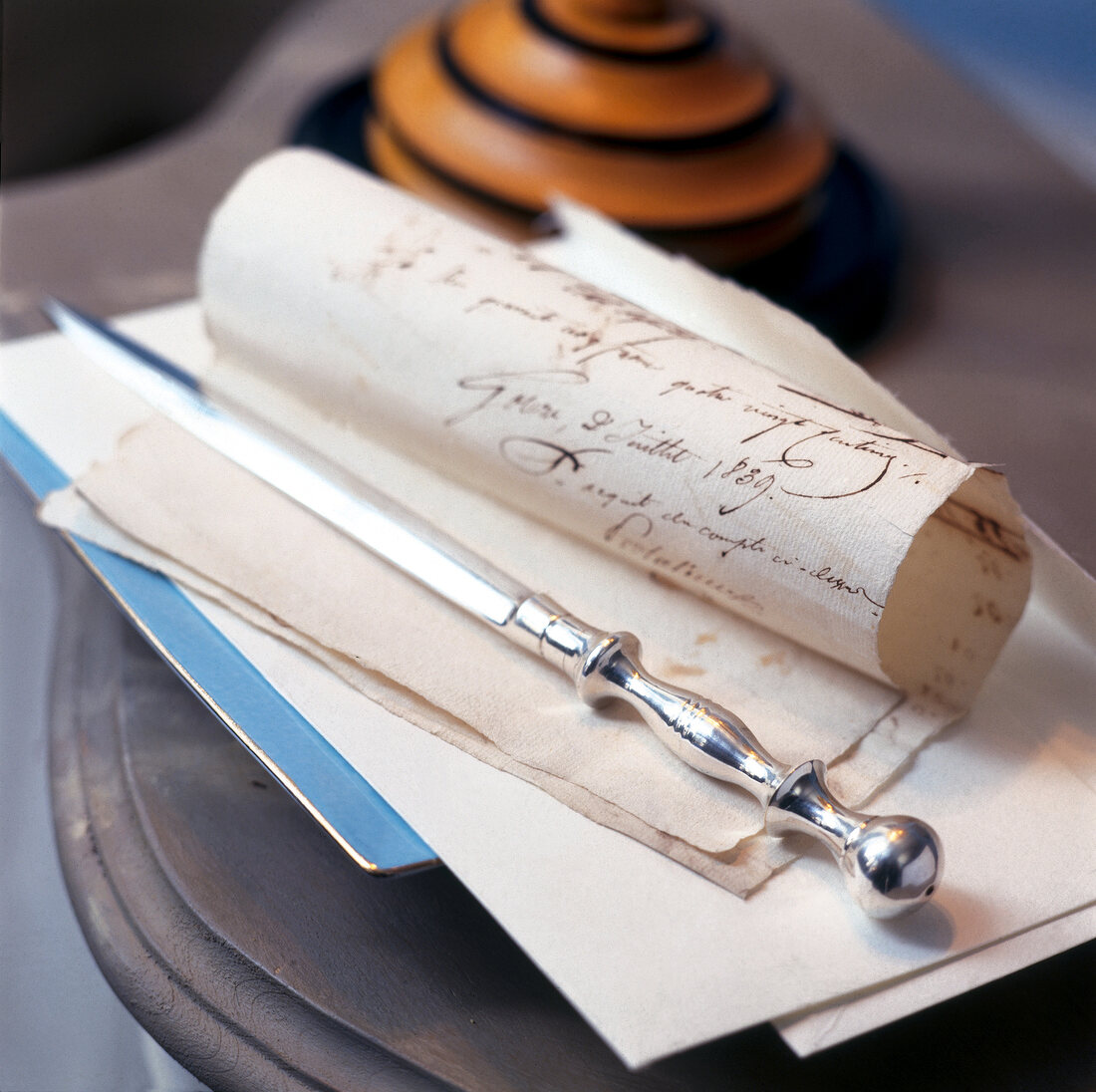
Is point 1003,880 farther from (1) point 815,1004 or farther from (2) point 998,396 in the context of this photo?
(2) point 998,396

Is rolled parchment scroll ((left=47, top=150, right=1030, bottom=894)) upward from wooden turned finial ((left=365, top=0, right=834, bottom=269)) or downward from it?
downward

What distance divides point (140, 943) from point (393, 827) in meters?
0.07

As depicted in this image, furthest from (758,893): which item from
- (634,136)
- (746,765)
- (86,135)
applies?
(86,135)

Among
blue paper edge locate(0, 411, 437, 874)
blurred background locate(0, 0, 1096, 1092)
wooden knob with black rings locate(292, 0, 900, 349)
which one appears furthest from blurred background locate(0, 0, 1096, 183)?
blue paper edge locate(0, 411, 437, 874)

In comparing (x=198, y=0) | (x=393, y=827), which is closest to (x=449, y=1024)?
(x=393, y=827)

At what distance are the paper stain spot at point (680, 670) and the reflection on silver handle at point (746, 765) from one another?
0.02 meters

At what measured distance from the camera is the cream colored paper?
22cm

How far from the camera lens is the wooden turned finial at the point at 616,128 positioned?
431 mm

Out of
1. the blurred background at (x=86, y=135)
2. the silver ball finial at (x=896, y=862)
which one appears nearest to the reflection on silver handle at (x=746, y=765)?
the silver ball finial at (x=896, y=862)

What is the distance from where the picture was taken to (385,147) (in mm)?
479

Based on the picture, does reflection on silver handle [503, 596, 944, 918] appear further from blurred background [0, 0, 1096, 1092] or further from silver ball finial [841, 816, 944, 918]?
blurred background [0, 0, 1096, 1092]

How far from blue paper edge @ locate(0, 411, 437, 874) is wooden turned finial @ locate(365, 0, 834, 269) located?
0.21 meters

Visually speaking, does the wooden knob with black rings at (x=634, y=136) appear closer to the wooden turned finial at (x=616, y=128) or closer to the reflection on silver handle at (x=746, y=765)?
the wooden turned finial at (x=616, y=128)

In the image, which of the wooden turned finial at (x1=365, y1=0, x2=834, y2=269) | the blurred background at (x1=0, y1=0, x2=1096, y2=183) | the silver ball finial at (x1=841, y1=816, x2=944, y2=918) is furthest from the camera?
the blurred background at (x1=0, y1=0, x2=1096, y2=183)
